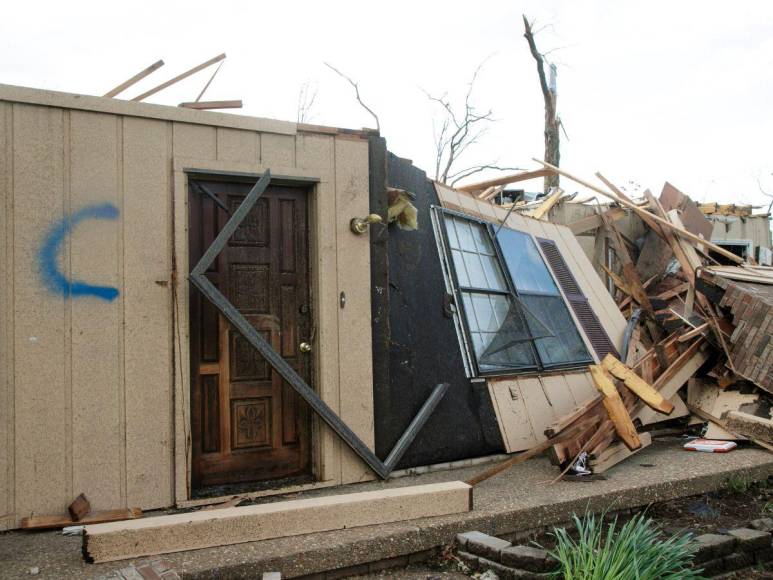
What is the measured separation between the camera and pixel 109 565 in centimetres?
382

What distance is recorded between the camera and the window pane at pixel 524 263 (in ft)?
24.4

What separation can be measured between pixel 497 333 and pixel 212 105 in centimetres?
312

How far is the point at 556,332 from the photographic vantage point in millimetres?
7605

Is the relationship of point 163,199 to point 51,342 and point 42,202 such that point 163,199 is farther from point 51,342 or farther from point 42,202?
point 51,342

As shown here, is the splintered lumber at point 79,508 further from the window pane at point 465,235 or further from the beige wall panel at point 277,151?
the window pane at point 465,235

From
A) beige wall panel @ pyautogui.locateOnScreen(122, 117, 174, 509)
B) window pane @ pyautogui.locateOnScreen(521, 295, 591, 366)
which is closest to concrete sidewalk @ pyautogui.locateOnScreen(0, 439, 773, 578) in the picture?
beige wall panel @ pyautogui.locateOnScreen(122, 117, 174, 509)

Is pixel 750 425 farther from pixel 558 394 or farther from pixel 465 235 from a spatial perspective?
pixel 465 235

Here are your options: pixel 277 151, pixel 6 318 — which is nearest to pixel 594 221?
pixel 277 151

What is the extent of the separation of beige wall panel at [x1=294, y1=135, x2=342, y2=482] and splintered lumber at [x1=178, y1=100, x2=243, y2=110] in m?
0.56

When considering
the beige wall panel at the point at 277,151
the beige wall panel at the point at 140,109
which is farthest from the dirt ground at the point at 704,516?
the beige wall panel at the point at 140,109

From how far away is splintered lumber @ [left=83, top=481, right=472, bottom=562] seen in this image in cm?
391

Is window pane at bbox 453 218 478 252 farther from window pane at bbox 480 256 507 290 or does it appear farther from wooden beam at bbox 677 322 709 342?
wooden beam at bbox 677 322 709 342

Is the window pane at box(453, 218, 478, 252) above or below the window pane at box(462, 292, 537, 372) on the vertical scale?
above

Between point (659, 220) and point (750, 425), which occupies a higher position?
point (659, 220)
